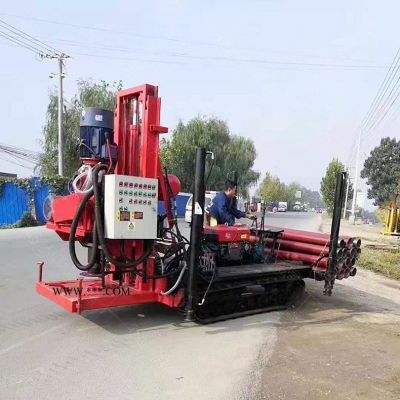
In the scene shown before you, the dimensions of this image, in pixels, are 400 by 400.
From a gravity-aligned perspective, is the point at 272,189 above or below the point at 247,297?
above

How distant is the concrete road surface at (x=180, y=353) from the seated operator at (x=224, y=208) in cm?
188

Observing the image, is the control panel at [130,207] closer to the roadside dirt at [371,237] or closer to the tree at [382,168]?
the roadside dirt at [371,237]

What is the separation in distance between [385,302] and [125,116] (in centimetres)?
630

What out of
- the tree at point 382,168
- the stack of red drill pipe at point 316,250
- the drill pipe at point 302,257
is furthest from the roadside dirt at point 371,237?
the tree at point 382,168

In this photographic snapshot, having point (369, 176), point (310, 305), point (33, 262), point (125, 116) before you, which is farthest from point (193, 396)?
point (369, 176)

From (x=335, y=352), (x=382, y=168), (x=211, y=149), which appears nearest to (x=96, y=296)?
(x=335, y=352)

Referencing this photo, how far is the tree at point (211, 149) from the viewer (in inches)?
1663

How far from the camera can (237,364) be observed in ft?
16.8

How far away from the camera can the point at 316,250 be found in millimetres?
8375

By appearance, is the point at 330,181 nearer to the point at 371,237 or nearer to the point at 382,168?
the point at 382,168

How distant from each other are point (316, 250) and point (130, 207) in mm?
3869

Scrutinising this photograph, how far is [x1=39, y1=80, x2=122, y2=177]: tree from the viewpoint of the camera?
1325 inches

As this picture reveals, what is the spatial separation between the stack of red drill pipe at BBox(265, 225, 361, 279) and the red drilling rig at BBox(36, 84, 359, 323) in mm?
1276

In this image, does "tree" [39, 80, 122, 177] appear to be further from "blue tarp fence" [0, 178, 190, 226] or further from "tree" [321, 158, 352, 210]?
"tree" [321, 158, 352, 210]
